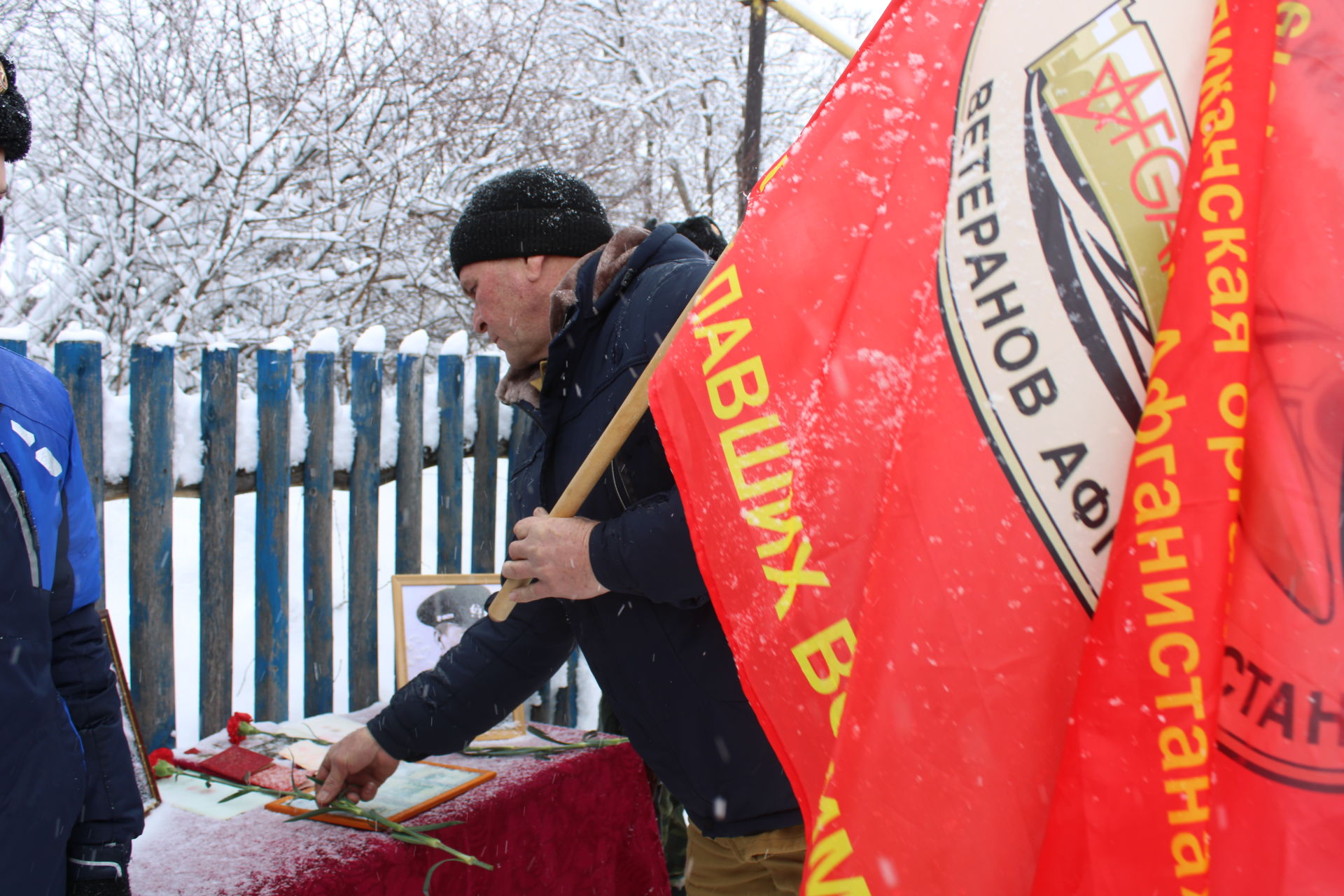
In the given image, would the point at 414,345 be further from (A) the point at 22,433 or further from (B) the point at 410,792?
(A) the point at 22,433

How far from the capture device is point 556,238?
2.17m

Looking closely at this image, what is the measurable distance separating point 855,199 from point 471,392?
2.70 m

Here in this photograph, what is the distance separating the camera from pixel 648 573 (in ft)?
4.96

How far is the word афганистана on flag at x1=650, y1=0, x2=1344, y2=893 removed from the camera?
0.88 metres

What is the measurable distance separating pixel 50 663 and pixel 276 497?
1664 millimetres

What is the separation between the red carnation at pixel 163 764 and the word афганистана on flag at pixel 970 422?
1.68 meters

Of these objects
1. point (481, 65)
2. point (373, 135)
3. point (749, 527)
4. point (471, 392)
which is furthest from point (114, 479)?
point (481, 65)

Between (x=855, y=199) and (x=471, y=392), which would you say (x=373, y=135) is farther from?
(x=855, y=199)

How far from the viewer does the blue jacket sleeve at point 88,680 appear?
144 cm

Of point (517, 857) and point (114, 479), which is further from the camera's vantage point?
point (114, 479)

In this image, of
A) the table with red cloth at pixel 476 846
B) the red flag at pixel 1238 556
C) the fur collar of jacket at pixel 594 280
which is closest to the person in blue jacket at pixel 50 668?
the table with red cloth at pixel 476 846

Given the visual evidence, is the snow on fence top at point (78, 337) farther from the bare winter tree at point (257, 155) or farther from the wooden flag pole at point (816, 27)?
the bare winter tree at point (257, 155)

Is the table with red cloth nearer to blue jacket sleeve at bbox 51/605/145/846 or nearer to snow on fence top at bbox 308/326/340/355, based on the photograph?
blue jacket sleeve at bbox 51/605/145/846

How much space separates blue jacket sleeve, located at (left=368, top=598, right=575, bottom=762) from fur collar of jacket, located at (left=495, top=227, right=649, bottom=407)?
Answer: 47 centimetres
